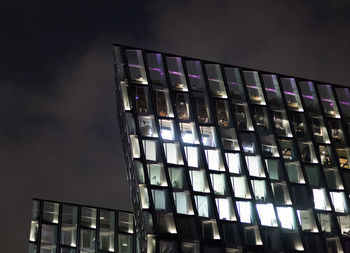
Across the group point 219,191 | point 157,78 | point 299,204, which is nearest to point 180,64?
point 157,78

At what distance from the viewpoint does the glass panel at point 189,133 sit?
48.6 m

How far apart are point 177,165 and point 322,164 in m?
12.1

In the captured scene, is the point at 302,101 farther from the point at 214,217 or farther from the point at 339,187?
the point at 214,217

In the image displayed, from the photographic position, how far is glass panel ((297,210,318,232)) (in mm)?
47750

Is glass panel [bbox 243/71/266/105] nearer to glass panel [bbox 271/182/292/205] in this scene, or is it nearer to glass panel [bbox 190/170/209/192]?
glass panel [bbox 271/182/292/205]

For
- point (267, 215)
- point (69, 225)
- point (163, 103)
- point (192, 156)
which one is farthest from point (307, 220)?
point (69, 225)

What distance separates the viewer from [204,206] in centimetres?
4619

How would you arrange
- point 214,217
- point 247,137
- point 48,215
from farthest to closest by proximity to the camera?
1. point 48,215
2. point 247,137
3. point 214,217

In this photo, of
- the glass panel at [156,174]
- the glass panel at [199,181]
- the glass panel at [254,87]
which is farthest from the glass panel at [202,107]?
the glass panel at [156,174]

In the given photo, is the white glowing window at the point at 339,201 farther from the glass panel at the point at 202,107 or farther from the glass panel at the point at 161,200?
the glass panel at the point at 161,200

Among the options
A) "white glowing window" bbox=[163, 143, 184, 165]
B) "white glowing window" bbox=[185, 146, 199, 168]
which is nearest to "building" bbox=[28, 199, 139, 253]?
"white glowing window" bbox=[163, 143, 184, 165]

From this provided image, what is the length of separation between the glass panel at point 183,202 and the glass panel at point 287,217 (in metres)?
6.90

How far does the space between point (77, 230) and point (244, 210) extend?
71.8 ft

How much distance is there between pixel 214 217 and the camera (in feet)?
150
